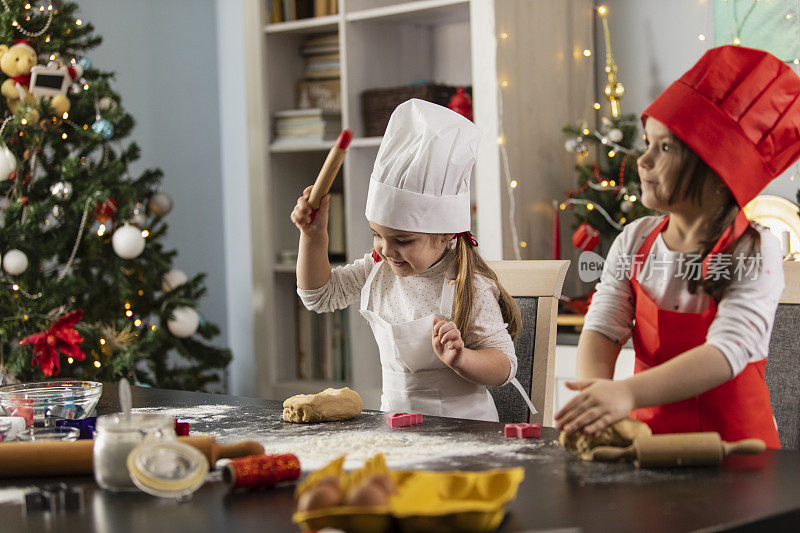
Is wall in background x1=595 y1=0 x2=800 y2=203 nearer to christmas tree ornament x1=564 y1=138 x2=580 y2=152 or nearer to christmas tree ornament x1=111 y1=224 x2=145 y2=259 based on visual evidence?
christmas tree ornament x1=564 y1=138 x2=580 y2=152

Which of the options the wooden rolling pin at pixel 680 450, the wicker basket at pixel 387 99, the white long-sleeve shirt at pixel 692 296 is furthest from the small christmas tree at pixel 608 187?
the wooden rolling pin at pixel 680 450

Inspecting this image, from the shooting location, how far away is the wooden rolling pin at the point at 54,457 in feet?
A: 3.58

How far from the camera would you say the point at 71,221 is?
111 inches

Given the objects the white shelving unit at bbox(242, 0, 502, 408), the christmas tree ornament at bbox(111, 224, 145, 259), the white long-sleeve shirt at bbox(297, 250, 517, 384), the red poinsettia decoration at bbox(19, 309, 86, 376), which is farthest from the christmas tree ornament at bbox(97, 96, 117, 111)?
the white long-sleeve shirt at bbox(297, 250, 517, 384)

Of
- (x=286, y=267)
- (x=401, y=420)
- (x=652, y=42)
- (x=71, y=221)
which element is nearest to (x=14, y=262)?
(x=71, y=221)

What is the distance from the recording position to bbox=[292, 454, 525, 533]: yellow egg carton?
0.77m

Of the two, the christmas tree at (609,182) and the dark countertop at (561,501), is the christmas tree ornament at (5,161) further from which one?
the dark countertop at (561,501)

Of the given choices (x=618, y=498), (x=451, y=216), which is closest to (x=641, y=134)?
(x=451, y=216)

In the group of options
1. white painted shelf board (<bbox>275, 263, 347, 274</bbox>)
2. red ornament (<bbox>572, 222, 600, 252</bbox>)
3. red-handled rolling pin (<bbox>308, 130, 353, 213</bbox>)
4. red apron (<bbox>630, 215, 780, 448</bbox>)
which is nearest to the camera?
red apron (<bbox>630, 215, 780, 448</bbox>)

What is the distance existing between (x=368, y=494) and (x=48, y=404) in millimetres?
763

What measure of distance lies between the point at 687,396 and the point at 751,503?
0.26m

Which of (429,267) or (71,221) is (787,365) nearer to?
(429,267)

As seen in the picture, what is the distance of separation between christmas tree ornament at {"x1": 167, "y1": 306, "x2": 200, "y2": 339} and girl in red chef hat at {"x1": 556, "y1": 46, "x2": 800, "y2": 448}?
190 cm

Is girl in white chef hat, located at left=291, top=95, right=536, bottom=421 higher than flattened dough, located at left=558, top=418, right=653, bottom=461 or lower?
higher
